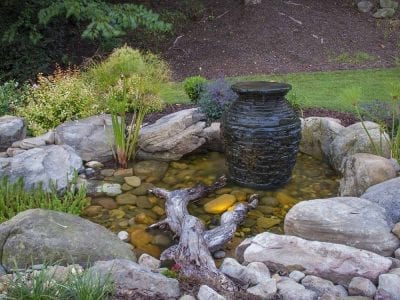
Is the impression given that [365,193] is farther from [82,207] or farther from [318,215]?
[82,207]

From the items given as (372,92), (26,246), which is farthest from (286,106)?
(372,92)

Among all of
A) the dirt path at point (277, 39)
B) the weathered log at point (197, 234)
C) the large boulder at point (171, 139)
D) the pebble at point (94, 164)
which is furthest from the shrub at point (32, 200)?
the dirt path at point (277, 39)

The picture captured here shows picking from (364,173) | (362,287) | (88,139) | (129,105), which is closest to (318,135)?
(364,173)

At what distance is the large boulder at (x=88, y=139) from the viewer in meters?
5.73

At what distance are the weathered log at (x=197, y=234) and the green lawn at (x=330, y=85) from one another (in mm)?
2855

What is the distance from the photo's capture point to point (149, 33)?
40.9 ft

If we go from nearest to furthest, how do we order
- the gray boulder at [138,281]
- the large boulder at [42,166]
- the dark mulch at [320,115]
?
the gray boulder at [138,281], the large boulder at [42,166], the dark mulch at [320,115]

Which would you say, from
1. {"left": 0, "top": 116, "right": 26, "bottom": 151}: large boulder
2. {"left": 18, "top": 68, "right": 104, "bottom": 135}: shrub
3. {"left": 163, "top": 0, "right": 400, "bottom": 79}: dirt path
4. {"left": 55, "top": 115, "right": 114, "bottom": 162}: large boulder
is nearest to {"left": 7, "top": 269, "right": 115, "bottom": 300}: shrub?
{"left": 55, "top": 115, "right": 114, "bottom": 162}: large boulder

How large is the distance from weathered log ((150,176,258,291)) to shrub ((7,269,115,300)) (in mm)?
768

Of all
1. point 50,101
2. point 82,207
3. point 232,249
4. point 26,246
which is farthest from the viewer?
point 50,101

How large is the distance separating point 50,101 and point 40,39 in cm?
382

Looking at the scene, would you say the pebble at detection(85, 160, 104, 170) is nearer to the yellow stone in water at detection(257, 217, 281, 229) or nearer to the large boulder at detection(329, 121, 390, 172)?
the yellow stone in water at detection(257, 217, 281, 229)

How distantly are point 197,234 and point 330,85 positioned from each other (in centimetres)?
577

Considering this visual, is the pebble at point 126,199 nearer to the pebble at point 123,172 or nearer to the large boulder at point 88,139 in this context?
the pebble at point 123,172
